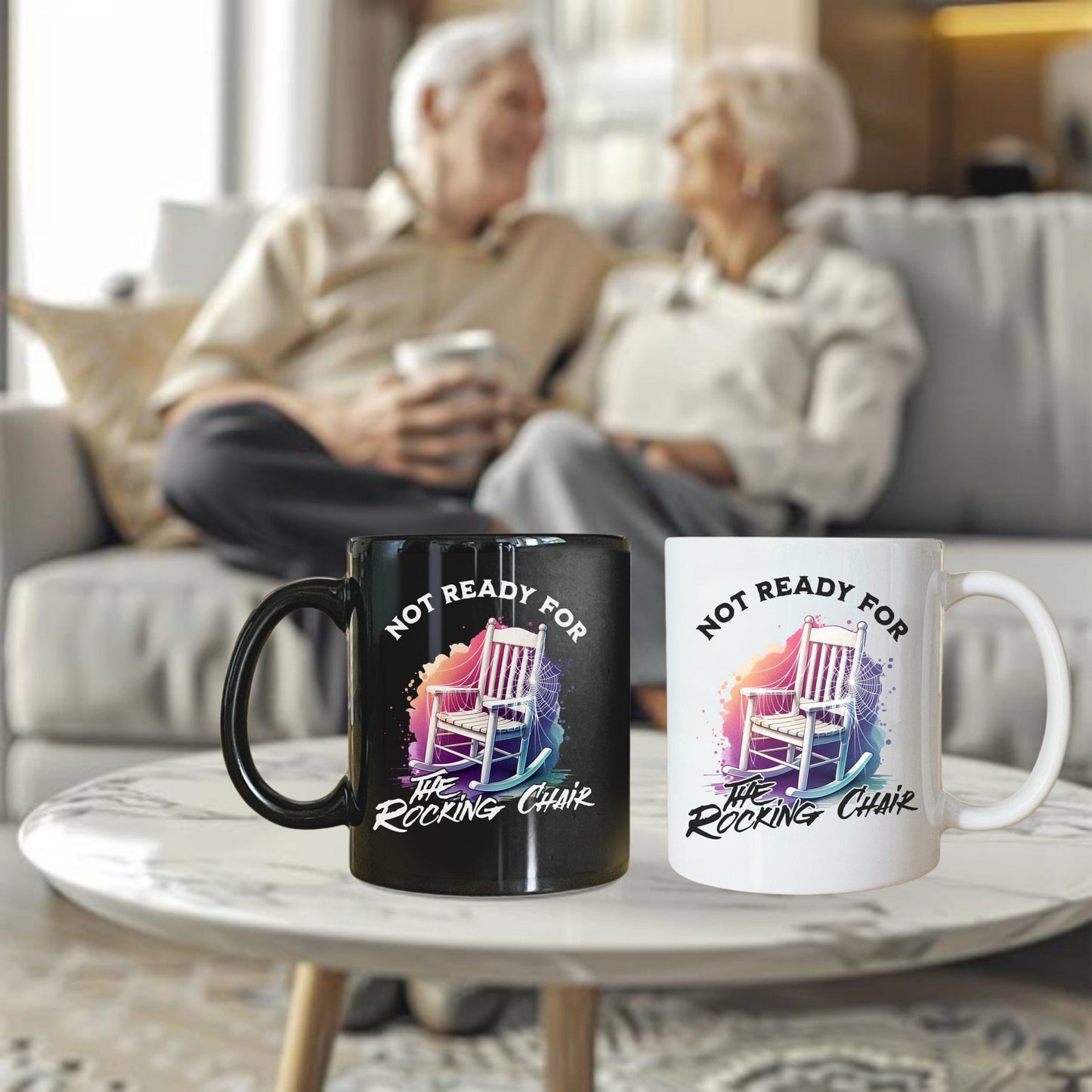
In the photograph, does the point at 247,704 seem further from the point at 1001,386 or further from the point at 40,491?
the point at 1001,386

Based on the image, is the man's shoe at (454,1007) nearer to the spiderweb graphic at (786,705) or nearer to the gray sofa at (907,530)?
the gray sofa at (907,530)

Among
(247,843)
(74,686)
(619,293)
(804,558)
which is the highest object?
(619,293)

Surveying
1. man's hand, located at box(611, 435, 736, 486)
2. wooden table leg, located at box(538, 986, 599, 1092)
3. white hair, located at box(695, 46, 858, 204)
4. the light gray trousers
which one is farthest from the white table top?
white hair, located at box(695, 46, 858, 204)

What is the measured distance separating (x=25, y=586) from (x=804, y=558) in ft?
4.06

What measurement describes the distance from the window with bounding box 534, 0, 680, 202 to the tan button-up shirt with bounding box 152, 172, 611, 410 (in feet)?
6.64

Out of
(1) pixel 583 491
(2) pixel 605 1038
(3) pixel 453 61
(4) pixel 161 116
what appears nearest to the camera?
(2) pixel 605 1038

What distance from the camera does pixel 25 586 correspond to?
1479 millimetres

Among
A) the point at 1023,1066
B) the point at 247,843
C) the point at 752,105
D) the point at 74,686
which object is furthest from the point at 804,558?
the point at 752,105

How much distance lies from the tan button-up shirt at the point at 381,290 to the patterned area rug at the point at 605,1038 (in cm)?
82

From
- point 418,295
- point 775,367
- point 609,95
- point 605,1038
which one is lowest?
point 605,1038

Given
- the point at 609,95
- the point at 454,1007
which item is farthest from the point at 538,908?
the point at 609,95

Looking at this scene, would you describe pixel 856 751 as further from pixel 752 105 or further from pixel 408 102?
pixel 408 102

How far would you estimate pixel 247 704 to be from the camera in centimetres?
44

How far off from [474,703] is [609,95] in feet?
12.3
